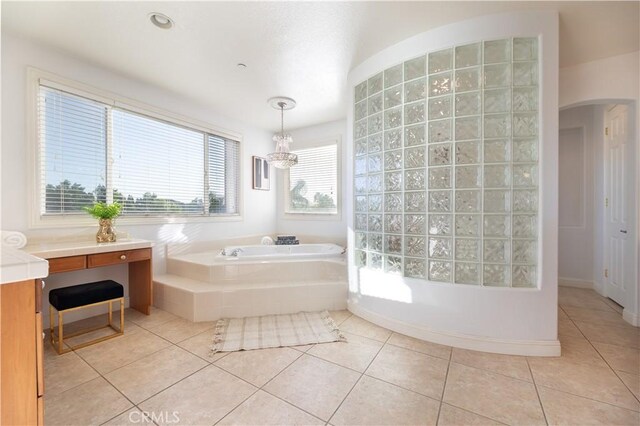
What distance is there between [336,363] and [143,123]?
11.0 feet

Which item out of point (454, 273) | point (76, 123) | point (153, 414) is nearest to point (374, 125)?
point (454, 273)

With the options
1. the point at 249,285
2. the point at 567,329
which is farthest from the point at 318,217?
the point at 567,329

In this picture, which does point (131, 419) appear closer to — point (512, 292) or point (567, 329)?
point (512, 292)

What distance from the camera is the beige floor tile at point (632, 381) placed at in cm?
154

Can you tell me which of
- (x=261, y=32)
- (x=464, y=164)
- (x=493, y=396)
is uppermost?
(x=261, y=32)

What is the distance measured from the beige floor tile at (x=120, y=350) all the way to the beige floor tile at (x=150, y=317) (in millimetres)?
196

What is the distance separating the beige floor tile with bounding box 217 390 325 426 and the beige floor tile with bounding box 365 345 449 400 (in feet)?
1.86

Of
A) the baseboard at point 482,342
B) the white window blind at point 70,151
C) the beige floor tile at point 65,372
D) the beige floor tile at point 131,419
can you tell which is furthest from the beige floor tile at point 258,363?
the white window blind at point 70,151

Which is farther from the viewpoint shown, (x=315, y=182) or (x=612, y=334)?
(x=315, y=182)

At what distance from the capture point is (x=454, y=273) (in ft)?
6.82

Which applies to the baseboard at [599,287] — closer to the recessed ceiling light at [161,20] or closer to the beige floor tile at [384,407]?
the beige floor tile at [384,407]

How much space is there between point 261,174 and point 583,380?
437 centimetres

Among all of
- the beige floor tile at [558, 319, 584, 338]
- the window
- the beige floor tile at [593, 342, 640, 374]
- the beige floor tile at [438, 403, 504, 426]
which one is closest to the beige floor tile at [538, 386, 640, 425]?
the beige floor tile at [438, 403, 504, 426]

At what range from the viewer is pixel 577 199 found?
140 inches
